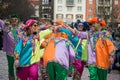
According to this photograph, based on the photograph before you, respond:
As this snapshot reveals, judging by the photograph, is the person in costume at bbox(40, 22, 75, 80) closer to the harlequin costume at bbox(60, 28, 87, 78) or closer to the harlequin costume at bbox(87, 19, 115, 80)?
the harlequin costume at bbox(87, 19, 115, 80)

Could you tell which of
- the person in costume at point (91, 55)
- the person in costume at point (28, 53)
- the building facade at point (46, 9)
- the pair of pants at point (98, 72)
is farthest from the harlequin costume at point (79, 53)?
the building facade at point (46, 9)

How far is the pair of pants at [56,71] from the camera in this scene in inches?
334

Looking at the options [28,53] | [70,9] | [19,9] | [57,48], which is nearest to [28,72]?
[28,53]

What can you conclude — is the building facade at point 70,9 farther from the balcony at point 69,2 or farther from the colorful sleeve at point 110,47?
the colorful sleeve at point 110,47

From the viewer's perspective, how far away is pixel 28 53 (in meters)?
9.17

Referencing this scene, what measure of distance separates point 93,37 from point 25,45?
205 cm

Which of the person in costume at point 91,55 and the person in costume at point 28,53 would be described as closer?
the person in costume at point 28,53

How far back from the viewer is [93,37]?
1056 cm

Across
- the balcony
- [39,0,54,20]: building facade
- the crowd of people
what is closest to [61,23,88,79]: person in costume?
the crowd of people

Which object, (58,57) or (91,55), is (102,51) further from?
→ (58,57)

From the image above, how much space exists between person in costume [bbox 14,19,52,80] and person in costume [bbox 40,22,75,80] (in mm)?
446

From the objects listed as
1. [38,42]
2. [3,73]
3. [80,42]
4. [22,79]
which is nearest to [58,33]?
[38,42]

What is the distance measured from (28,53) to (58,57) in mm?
908

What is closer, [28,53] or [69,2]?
[28,53]
